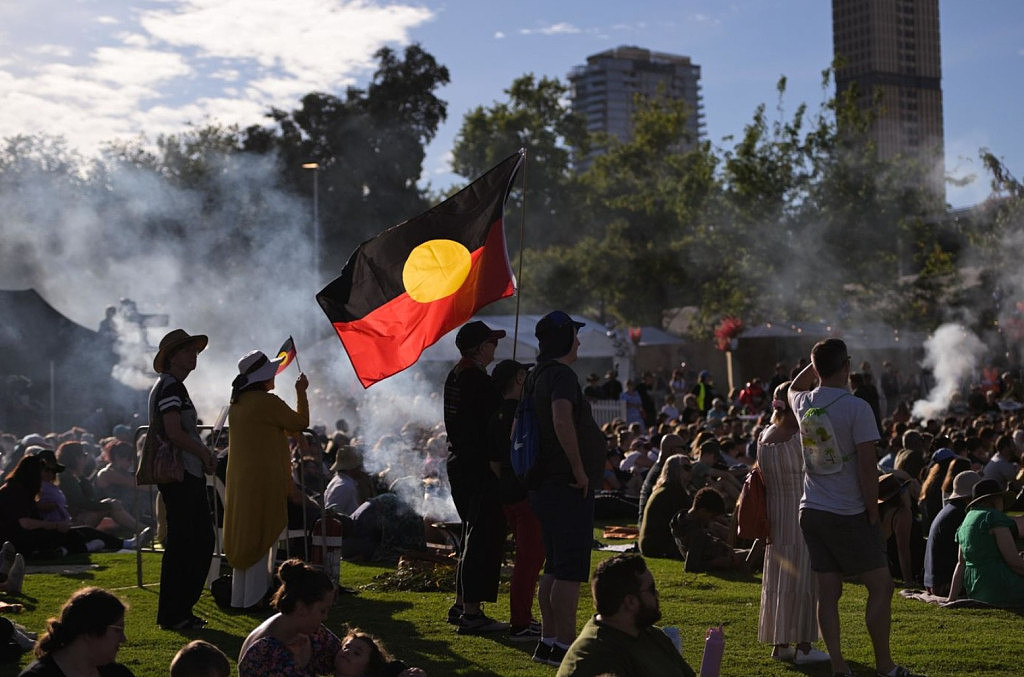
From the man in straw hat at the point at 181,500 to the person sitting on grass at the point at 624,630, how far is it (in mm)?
3891

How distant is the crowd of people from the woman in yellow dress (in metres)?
0.01

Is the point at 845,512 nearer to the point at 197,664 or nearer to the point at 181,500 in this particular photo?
the point at 197,664

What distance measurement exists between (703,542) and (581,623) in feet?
8.78

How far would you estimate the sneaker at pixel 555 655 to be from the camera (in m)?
6.36

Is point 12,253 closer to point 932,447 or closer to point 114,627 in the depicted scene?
point 932,447

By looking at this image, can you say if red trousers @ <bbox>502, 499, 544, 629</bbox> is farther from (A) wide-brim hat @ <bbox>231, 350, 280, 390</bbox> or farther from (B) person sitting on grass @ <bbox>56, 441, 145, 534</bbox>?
(B) person sitting on grass @ <bbox>56, 441, 145, 534</bbox>

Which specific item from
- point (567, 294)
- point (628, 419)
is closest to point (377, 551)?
point (628, 419)

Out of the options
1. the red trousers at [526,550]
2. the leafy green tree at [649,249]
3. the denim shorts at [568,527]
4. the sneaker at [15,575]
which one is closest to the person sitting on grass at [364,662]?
the denim shorts at [568,527]

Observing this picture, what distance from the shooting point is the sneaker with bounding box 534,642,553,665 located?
6.43m

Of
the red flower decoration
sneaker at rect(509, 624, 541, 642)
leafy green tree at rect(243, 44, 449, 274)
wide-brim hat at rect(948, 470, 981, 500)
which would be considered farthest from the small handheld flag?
leafy green tree at rect(243, 44, 449, 274)

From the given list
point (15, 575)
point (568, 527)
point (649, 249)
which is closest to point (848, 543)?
point (568, 527)

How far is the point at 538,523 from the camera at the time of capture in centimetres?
705

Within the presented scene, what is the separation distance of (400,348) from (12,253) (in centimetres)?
3211

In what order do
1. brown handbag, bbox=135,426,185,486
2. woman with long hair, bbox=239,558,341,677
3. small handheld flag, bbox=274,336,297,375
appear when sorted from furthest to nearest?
small handheld flag, bbox=274,336,297,375, brown handbag, bbox=135,426,185,486, woman with long hair, bbox=239,558,341,677
